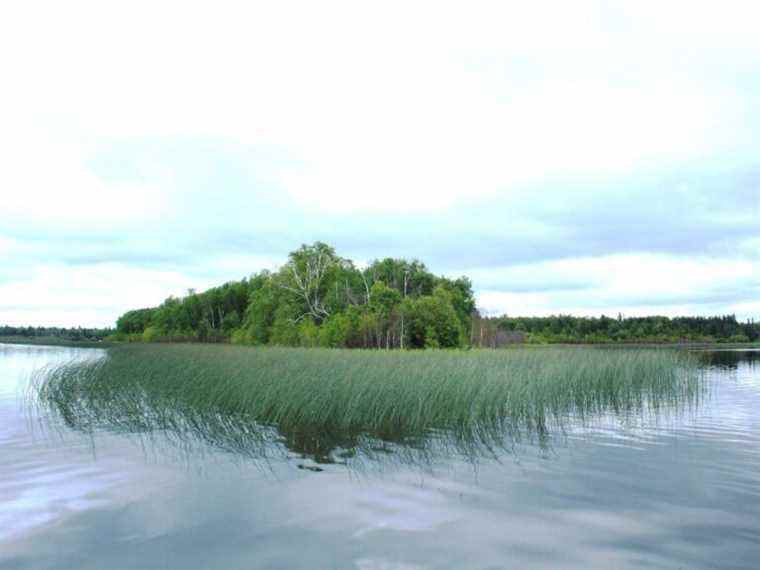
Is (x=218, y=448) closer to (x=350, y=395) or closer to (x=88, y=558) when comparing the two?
(x=350, y=395)

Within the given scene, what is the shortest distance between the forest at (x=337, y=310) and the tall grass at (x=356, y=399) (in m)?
25.4

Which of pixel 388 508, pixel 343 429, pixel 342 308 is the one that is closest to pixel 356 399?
pixel 343 429

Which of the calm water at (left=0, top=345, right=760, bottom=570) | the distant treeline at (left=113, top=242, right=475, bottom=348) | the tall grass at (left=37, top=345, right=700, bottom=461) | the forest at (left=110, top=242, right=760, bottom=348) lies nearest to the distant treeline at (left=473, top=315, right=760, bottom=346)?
the forest at (left=110, top=242, right=760, bottom=348)

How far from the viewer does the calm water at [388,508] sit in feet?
19.0

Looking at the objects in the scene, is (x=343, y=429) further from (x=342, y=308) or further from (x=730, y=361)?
(x=342, y=308)

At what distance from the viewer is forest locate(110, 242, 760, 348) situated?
45688 millimetres

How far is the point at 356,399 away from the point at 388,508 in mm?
6143

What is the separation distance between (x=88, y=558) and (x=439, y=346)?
3944cm

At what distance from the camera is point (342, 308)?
53031mm

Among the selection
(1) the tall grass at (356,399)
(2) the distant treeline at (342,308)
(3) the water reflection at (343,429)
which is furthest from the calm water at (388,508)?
(2) the distant treeline at (342,308)

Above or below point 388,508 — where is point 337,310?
above

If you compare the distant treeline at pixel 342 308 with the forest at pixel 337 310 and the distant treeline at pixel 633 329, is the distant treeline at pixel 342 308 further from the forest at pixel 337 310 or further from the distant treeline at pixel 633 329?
the distant treeline at pixel 633 329

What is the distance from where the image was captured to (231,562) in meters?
5.69

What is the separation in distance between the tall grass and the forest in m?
25.4
